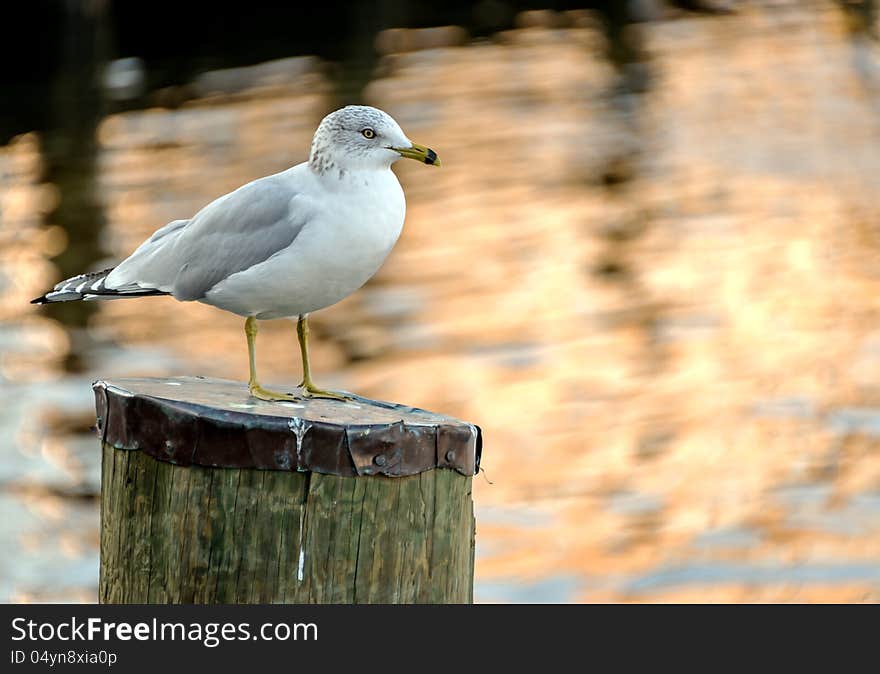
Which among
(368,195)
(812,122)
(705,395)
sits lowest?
(368,195)

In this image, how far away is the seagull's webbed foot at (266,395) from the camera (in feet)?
13.8

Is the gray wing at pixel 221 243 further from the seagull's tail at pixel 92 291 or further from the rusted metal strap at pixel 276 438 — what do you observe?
the rusted metal strap at pixel 276 438

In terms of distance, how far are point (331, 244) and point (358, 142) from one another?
1.10 ft

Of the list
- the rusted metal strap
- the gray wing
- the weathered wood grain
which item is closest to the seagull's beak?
the gray wing

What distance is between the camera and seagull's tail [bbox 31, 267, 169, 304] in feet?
15.3

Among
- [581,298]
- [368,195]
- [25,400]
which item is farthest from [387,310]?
[368,195]

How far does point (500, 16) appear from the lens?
90.7ft

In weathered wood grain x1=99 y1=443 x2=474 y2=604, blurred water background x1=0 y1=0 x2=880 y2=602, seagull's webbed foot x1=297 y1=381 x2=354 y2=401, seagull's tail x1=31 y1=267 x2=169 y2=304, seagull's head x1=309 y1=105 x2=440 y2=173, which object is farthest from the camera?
blurred water background x1=0 y1=0 x2=880 y2=602

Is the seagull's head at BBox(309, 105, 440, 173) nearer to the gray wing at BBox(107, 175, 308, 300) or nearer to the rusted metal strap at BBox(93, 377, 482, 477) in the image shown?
the gray wing at BBox(107, 175, 308, 300)

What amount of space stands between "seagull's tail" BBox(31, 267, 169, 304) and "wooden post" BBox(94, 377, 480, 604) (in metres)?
0.87

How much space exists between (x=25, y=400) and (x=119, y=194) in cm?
636

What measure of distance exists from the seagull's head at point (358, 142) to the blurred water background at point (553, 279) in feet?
12.0

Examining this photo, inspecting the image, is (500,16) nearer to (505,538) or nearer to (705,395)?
(705,395)

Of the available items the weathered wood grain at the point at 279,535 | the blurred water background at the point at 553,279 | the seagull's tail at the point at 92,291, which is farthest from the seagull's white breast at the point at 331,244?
the blurred water background at the point at 553,279
